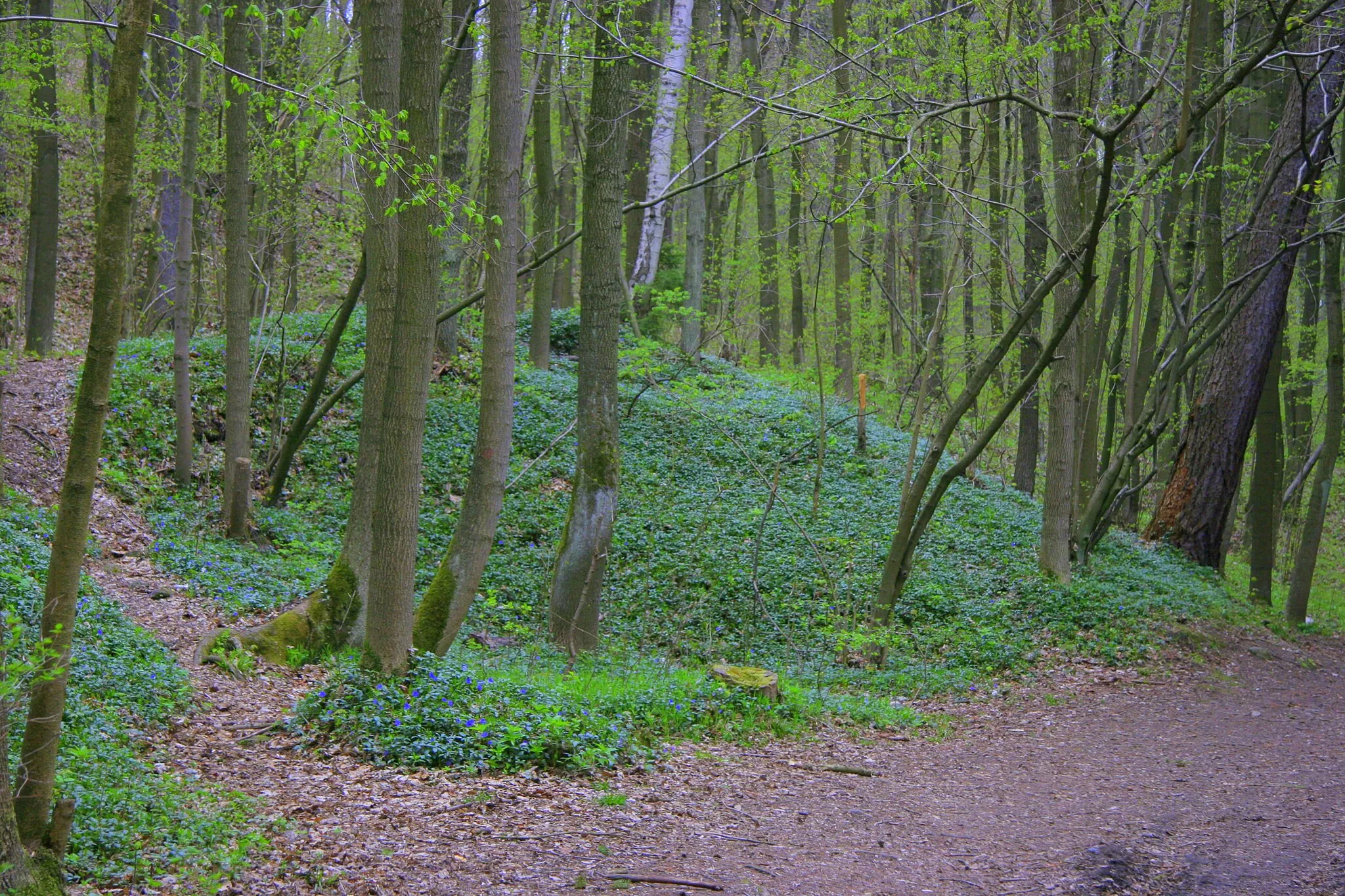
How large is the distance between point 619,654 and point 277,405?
5.80 m

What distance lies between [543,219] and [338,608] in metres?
8.39

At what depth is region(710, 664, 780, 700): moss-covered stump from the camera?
7090 millimetres

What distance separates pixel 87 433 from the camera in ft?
9.84

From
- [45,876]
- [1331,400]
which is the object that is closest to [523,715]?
[45,876]

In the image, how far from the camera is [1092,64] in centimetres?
1102

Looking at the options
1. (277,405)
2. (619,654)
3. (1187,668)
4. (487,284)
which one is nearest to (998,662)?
(1187,668)

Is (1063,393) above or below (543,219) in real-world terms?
below

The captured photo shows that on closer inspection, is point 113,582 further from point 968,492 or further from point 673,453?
point 968,492

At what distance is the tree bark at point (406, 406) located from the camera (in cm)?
573

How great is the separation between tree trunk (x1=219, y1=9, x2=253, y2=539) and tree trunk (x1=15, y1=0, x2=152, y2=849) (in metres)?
6.94

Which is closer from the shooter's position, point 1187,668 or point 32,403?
point 1187,668

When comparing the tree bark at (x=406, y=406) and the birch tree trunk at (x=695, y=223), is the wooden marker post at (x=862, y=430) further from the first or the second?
the tree bark at (x=406, y=406)

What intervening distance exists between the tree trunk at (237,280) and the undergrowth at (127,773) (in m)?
3.28

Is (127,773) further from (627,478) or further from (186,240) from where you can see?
(627,478)
